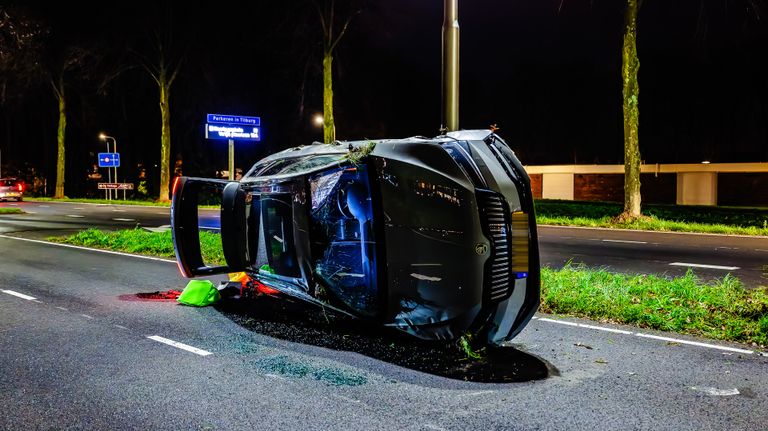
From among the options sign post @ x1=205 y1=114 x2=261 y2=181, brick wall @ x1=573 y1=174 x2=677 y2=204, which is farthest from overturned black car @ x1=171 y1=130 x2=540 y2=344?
brick wall @ x1=573 y1=174 x2=677 y2=204

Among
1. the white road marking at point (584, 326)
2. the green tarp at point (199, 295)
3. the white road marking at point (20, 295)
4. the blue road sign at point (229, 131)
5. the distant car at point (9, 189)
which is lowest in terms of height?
the white road marking at point (20, 295)

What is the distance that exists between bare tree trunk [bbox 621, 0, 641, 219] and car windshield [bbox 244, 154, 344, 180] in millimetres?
14756

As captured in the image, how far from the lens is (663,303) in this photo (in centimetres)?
712

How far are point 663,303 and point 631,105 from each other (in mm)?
13840

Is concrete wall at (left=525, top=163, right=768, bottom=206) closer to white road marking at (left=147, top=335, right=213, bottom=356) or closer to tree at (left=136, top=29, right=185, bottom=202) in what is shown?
tree at (left=136, top=29, right=185, bottom=202)

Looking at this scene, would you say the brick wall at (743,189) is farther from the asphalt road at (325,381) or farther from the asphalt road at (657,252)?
the asphalt road at (325,381)

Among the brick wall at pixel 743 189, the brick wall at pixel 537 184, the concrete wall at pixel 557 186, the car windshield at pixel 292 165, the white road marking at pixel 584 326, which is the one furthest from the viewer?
the brick wall at pixel 537 184

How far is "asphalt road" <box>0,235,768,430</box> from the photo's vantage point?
407cm

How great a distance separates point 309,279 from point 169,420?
2365 mm

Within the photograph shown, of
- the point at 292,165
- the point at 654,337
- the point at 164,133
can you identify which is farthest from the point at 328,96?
the point at 654,337

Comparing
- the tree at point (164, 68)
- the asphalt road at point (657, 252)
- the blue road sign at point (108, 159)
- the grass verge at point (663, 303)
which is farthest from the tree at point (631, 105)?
the blue road sign at point (108, 159)

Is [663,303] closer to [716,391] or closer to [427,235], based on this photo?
[716,391]

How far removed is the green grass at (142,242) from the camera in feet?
39.9

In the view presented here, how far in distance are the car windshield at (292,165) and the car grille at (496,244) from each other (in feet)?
5.01
